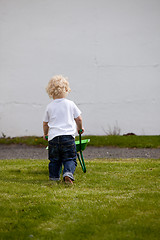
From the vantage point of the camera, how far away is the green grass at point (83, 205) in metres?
2.78

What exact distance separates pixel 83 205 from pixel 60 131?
1383 millimetres

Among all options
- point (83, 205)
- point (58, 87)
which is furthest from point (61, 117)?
point (83, 205)

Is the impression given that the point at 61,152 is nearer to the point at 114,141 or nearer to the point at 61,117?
the point at 61,117

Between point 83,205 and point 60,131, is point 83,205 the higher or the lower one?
the lower one

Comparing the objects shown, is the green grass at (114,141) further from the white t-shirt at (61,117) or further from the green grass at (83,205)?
the white t-shirt at (61,117)

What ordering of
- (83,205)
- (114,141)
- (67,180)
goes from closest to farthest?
(83,205) < (67,180) < (114,141)

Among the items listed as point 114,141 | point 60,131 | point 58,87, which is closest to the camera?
point 60,131

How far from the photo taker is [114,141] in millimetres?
8242

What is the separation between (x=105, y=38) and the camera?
8.68 metres

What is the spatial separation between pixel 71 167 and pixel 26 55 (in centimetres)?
488

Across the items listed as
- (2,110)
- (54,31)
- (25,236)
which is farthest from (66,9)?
(25,236)

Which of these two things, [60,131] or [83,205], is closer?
[83,205]

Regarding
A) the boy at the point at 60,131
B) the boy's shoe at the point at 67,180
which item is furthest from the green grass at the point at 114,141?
the boy's shoe at the point at 67,180

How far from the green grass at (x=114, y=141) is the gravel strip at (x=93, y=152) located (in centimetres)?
26
